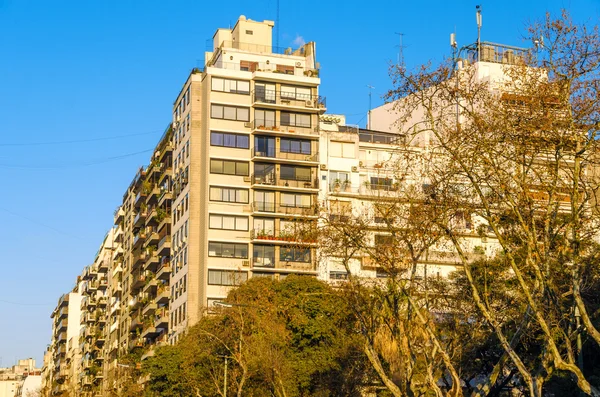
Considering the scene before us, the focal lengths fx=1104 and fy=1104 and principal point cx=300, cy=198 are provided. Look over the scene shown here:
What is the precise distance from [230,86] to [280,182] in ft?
29.8

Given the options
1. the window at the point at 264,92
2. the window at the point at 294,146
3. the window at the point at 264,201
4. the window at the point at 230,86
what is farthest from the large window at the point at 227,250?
the window at the point at 230,86

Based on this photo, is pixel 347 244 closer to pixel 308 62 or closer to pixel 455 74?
pixel 455 74

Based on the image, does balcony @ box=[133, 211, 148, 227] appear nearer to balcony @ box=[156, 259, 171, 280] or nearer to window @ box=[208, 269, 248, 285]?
balcony @ box=[156, 259, 171, 280]

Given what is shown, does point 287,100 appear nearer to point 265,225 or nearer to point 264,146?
point 264,146

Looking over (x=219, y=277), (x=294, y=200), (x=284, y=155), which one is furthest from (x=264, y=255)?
(x=284, y=155)

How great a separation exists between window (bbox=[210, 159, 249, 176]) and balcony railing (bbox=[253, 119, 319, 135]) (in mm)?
3340

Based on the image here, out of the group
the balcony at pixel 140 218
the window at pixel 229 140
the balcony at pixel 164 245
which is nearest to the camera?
the window at pixel 229 140

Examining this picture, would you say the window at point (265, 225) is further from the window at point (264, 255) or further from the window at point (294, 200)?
the window at point (294, 200)

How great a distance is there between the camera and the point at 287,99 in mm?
92500

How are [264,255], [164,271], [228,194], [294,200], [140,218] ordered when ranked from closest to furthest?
[264,255]
[228,194]
[294,200]
[164,271]
[140,218]

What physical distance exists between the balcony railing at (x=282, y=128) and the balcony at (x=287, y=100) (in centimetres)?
143

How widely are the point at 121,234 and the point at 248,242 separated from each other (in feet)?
160

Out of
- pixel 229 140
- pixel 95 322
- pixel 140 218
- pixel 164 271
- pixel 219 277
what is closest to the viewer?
pixel 219 277

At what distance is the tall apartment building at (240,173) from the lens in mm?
88125
